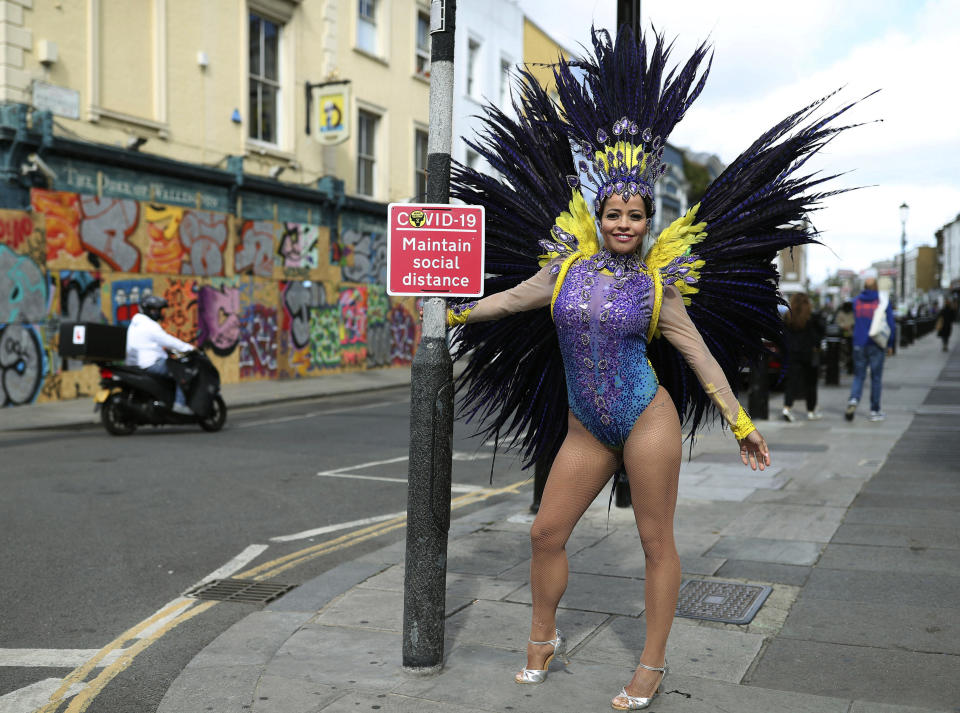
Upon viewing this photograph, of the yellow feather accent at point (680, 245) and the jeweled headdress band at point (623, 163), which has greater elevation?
the jeweled headdress band at point (623, 163)

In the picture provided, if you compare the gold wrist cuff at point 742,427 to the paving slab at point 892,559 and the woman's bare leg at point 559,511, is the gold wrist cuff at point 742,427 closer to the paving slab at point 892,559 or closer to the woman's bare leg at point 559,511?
the woman's bare leg at point 559,511

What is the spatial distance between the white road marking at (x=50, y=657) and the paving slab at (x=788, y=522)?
156 inches

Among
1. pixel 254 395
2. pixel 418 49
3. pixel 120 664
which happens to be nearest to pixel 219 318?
pixel 254 395

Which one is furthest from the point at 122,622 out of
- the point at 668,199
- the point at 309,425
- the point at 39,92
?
the point at 668,199

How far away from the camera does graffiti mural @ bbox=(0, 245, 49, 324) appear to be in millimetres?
14664

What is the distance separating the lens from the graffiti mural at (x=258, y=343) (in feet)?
66.5

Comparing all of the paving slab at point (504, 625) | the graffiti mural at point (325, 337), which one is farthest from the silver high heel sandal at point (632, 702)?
the graffiti mural at point (325, 337)

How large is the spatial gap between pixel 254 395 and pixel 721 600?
13.6 meters

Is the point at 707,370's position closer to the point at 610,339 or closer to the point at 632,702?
the point at 610,339

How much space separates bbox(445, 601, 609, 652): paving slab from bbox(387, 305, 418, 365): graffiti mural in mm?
21260

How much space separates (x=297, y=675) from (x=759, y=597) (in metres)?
2.37

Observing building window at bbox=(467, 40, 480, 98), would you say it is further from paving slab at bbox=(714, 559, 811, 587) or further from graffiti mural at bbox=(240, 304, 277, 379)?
paving slab at bbox=(714, 559, 811, 587)

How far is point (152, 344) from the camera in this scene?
38.7 ft

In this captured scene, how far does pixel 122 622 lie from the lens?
4684mm
